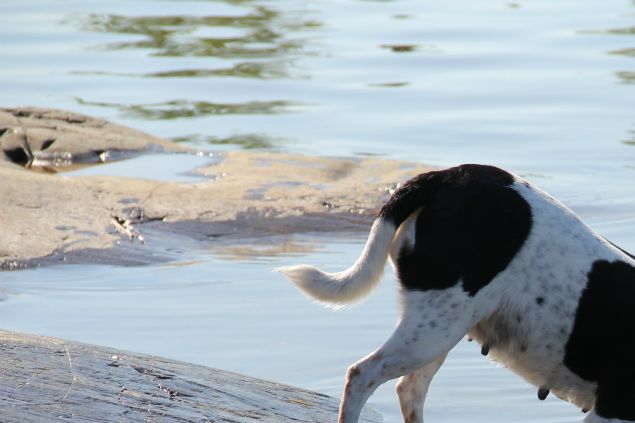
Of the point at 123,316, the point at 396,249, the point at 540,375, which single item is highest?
the point at 396,249

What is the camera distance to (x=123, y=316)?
285 inches

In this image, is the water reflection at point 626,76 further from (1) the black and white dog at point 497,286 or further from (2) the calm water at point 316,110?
(1) the black and white dog at point 497,286

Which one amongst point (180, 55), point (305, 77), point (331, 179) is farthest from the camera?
point (180, 55)

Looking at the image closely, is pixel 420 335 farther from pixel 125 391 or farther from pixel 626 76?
pixel 626 76

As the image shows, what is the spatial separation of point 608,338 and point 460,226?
0.67m

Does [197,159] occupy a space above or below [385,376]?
below

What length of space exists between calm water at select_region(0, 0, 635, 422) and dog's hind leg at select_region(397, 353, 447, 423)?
716 millimetres

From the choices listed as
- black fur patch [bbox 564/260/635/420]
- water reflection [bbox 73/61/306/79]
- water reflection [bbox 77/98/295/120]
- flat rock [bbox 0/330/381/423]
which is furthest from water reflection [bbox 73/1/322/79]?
black fur patch [bbox 564/260/635/420]

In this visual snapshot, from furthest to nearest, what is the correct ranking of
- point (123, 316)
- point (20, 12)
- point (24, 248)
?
point (20, 12) < point (24, 248) < point (123, 316)

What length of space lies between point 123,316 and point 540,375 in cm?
278

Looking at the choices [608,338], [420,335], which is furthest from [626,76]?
[420,335]

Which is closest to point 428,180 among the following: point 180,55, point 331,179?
point 331,179

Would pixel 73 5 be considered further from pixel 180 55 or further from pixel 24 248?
pixel 24 248

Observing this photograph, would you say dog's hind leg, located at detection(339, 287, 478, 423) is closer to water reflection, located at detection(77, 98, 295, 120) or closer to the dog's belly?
the dog's belly
